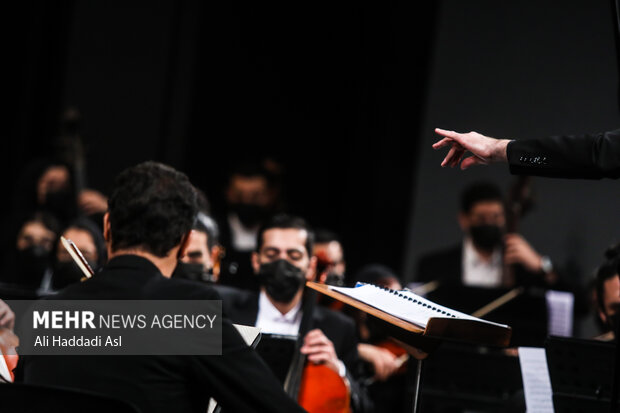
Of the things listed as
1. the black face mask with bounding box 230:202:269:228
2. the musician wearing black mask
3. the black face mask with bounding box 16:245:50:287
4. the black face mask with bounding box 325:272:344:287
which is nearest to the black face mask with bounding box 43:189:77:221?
the black face mask with bounding box 16:245:50:287

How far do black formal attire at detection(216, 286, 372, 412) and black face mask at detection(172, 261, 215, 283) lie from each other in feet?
0.29

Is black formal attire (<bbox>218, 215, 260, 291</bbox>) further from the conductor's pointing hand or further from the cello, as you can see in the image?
the conductor's pointing hand

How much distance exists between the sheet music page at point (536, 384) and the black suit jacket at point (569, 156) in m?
0.56

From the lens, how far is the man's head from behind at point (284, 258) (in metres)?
3.26

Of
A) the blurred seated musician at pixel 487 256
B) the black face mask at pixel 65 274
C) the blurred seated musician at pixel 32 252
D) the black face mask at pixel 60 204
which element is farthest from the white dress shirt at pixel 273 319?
the black face mask at pixel 60 204

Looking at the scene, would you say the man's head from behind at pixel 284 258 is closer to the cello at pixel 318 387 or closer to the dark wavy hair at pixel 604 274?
the cello at pixel 318 387

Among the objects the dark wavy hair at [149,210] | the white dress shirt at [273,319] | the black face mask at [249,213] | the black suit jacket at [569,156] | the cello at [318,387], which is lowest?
the cello at [318,387]

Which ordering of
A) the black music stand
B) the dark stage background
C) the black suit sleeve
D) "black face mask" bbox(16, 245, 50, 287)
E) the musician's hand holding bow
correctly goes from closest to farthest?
the black suit sleeve
the black music stand
the musician's hand holding bow
"black face mask" bbox(16, 245, 50, 287)
the dark stage background

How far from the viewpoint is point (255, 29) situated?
610cm

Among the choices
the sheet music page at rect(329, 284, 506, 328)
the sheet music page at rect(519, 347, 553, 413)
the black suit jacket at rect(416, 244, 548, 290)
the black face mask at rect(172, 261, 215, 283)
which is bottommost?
the sheet music page at rect(519, 347, 553, 413)

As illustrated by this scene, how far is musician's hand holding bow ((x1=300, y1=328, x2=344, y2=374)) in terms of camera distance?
2.77m

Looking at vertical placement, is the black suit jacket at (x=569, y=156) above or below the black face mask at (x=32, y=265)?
above

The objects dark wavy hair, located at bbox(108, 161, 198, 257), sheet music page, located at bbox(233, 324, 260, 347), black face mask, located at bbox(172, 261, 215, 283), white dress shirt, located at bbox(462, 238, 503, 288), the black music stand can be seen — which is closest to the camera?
dark wavy hair, located at bbox(108, 161, 198, 257)

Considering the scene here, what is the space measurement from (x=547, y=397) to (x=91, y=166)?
432cm
